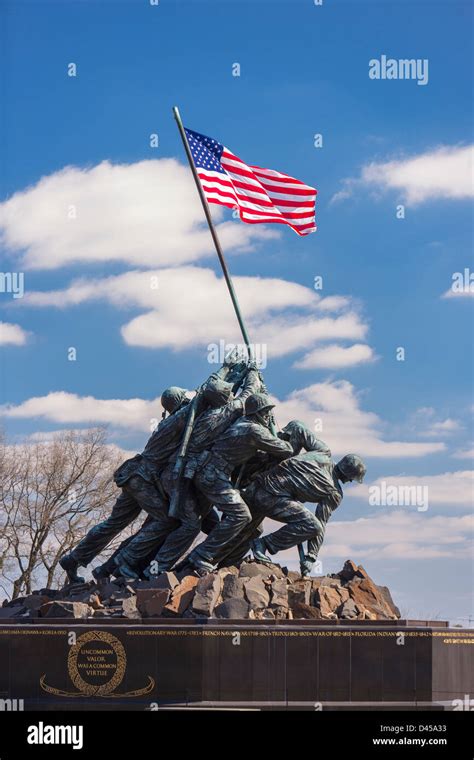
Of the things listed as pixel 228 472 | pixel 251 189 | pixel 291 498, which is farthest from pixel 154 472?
pixel 251 189

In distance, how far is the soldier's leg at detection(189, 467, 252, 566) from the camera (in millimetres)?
20016

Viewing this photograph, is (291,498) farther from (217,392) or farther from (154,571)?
(154,571)

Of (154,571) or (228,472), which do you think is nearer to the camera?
(228,472)

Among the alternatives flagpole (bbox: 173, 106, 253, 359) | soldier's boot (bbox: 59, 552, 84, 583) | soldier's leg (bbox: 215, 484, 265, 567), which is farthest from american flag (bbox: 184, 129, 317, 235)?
soldier's boot (bbox: 59, 552, 84, 583)

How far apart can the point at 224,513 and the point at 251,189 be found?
509 centimetres

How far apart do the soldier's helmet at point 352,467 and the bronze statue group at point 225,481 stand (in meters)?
0.01

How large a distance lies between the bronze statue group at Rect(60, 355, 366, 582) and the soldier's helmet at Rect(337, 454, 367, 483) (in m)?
0.01

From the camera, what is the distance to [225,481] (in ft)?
66.0

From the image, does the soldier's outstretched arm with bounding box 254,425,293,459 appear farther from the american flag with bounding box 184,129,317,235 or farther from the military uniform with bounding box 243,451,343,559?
the american flag with bounding box 184,129,317,235

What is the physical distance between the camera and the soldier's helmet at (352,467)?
2078cm

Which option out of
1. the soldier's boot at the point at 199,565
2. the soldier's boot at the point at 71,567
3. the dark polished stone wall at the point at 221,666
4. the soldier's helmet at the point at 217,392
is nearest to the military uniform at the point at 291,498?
the soldier's boot at the point at 199,565

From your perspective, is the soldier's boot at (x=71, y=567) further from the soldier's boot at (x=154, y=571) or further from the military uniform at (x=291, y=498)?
the military uniform at (x=291, y=498)

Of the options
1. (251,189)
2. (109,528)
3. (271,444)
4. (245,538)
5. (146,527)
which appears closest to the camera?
(271,444)
